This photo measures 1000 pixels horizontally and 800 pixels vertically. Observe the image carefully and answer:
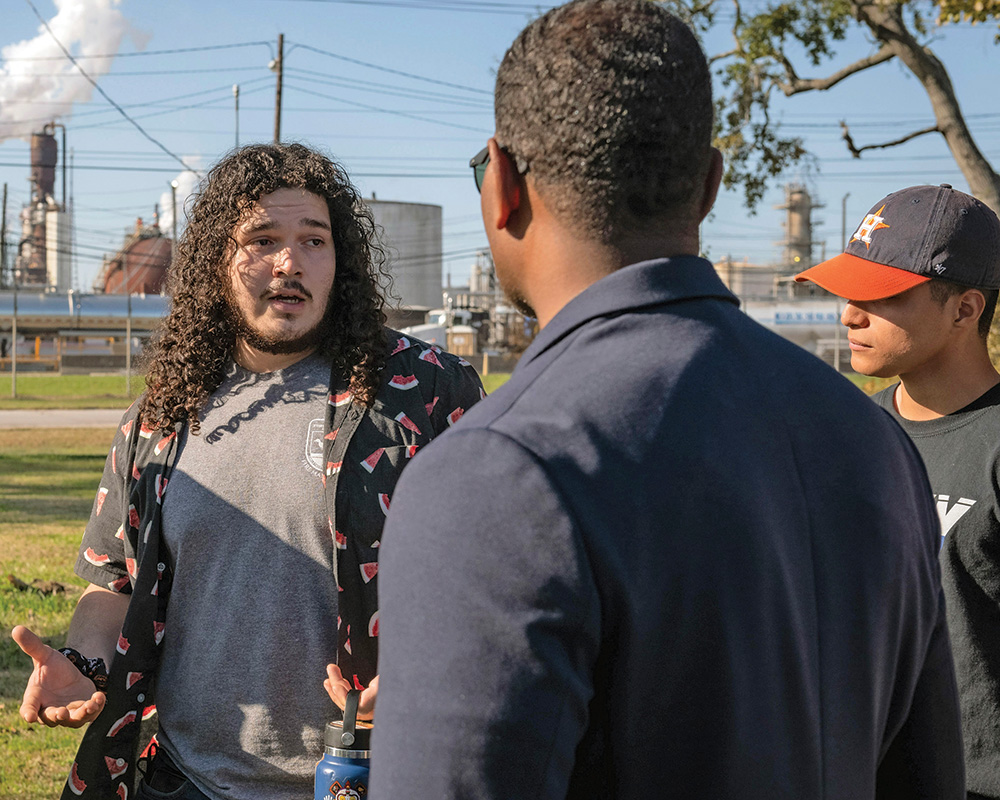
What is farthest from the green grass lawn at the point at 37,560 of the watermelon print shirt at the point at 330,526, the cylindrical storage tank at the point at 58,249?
the cylindrical storage tank at the point at 58,249

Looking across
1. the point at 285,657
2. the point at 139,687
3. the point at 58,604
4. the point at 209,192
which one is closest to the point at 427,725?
the point at 285,657

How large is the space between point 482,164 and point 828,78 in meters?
13.7

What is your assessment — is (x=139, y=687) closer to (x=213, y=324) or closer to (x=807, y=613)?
(x=213, y=324)

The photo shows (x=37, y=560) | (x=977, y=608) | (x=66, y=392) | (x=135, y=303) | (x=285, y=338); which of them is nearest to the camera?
(x=977, y=608)

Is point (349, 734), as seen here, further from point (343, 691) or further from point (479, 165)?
point (479, 165)

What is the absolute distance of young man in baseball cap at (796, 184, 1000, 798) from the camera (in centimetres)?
227

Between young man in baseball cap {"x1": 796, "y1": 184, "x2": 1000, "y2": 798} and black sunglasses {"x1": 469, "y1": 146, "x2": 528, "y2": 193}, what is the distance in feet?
4.31

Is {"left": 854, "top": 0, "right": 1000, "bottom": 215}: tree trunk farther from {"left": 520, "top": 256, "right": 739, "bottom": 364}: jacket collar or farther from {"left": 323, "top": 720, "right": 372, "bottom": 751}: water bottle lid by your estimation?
{"left": 520, "top": 256, "right": 739, "bottom": 364}: jacket collar

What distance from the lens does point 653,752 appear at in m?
1.06

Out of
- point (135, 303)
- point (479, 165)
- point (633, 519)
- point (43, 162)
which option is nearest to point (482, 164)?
point (479, 165)

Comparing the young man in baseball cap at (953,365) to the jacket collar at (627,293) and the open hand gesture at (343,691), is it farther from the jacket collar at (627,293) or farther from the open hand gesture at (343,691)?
the jacket collar at (627,293)

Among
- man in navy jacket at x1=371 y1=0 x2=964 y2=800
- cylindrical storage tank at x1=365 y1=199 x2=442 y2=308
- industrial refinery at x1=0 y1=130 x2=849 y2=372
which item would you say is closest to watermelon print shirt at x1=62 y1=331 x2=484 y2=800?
man in navy jacket at x1=371 y1=0 x2=964 y2=800

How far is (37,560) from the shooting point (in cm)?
872

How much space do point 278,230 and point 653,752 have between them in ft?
6.76
